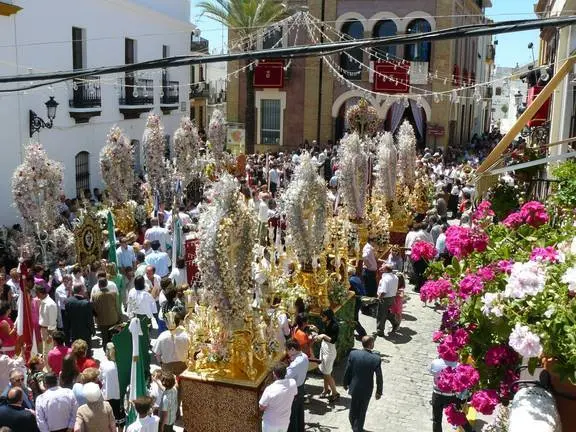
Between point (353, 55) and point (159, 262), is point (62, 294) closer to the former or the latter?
point (159, 262)

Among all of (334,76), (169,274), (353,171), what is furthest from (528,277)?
(334,76)

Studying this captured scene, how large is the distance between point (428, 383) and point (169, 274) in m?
4.81

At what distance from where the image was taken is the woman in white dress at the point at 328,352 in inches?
352

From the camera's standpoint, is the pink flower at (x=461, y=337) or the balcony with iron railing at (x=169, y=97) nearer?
the pink flower at (x=461, y=337)

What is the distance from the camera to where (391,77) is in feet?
103

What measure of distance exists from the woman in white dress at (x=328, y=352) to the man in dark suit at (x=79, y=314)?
10.4 ft

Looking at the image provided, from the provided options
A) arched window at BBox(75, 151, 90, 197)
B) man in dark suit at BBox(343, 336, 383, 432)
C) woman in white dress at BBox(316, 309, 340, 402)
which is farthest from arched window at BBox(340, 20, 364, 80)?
man in dark suit at BBox(343, 336, 383, 432)

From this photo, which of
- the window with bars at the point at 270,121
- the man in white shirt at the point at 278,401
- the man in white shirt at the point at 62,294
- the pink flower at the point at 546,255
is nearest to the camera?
the pink flower at the point at 546,255

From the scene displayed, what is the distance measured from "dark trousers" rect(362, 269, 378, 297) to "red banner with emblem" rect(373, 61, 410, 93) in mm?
19813

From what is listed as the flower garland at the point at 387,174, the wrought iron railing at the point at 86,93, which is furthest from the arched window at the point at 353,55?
the flower garland at the point at 387,174

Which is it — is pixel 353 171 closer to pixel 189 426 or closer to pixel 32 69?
pixel 189 426

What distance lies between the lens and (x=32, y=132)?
56.7 feet

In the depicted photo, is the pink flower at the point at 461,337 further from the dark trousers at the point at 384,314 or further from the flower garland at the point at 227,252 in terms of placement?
the dark trousers at the point at 384,314

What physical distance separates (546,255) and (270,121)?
106 feet
